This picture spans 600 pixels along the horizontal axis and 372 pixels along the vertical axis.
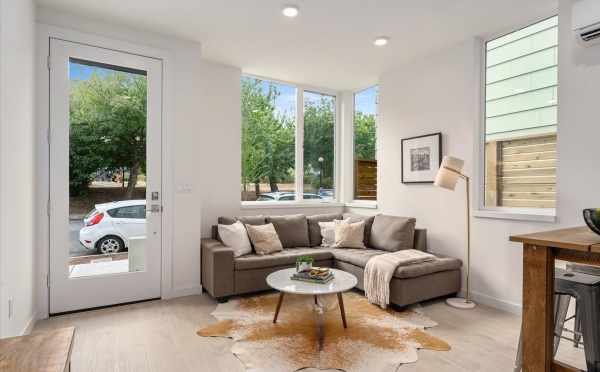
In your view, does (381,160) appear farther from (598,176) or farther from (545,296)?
(545,296)

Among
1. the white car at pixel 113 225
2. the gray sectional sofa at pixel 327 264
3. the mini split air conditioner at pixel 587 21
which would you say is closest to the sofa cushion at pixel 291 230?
the gray sectional sofa at pixel 327 264

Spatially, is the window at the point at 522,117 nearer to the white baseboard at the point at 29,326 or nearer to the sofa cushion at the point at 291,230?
the sofa cushion at the point at 291,230

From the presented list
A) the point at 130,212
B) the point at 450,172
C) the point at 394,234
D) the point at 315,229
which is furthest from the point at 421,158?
the point at 130,212

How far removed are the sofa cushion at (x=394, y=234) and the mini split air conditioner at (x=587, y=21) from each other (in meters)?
2.24

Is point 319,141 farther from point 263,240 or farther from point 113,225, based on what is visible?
point 113,225

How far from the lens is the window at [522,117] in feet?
10.3

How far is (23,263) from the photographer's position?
2.61 m

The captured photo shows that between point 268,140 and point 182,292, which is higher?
point 268,140

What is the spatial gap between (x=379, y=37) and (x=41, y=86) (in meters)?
3.24

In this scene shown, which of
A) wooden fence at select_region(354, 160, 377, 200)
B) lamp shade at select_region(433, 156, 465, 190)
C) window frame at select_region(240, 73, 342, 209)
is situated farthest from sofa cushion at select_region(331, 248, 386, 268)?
wooden fence at select_region(354, 160, 377, 200)

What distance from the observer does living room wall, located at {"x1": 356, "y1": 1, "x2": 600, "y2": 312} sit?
2.76 metres

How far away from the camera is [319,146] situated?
5.59 m

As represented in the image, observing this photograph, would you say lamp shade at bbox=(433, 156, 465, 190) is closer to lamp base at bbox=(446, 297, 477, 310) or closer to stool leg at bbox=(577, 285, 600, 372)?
lamp base at bbox=(446, 297, 477, 310)

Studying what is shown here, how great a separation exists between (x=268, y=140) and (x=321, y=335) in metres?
3.12
